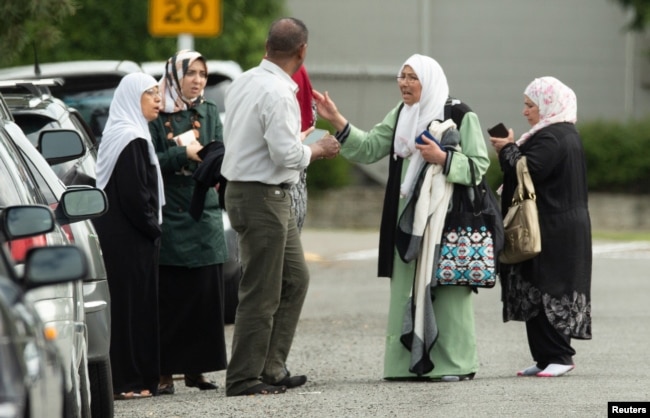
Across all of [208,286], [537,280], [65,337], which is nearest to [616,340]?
[537,280]

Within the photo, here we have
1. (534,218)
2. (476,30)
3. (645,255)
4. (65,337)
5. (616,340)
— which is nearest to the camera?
(65,337)

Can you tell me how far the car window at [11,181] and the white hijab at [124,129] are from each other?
2.07 metres

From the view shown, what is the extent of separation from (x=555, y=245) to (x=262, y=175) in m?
1.88

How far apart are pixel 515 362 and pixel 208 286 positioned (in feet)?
7.29

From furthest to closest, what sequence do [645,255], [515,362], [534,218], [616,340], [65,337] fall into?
1. [645,255]
2. [616,340]
3. [515,362]
4. [534,218]
5. [65,337]

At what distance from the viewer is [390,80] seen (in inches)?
1076

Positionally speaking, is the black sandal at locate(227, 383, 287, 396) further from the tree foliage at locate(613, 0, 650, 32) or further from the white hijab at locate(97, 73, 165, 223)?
the tree foliage at locate(613, 0, 650, 32)

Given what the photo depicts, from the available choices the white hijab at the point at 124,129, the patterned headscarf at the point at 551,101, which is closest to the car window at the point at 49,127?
the white hijab at the point at 124,129

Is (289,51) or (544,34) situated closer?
(289,51)

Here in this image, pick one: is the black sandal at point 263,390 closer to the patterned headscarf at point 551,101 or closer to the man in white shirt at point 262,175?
the man in white shirt at point 262,175

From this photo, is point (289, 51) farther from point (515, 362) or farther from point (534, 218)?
point (515, 362)

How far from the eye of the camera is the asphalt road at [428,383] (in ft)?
25.9

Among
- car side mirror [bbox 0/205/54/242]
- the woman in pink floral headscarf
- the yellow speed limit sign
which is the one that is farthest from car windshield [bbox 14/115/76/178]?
the yellow speed limit sign

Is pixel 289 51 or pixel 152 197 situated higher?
pixel 289 51
